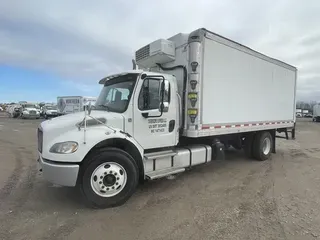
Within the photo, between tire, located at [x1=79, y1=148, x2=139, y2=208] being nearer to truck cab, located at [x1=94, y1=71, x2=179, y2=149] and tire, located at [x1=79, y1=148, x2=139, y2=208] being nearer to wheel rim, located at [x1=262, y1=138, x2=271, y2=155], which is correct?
truck cab, located at [x1=94, y1=71, x2=179, y2=149]

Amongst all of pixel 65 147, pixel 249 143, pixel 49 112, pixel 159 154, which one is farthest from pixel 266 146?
pixel 49 112

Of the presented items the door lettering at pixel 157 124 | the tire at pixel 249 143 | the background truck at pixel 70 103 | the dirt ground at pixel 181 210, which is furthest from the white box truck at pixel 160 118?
the background truck at pixel 70 103

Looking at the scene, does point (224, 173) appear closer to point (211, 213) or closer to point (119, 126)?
point (211, 213)

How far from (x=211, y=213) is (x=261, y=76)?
17.7 feet

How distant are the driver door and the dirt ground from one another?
109cm

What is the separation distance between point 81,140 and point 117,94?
4.92 ft

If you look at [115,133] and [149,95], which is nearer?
[115,133]

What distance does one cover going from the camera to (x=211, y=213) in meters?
4.34

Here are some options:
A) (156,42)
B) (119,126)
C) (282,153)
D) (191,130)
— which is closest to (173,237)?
(119,126)

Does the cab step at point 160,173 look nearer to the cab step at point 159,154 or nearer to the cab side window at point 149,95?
the cab step at point 159,154

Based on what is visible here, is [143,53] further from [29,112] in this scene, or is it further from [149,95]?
[29,112]

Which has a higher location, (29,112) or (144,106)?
(144,106)

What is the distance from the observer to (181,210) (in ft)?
14.7

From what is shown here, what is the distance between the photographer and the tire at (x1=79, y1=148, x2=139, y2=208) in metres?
4.52
